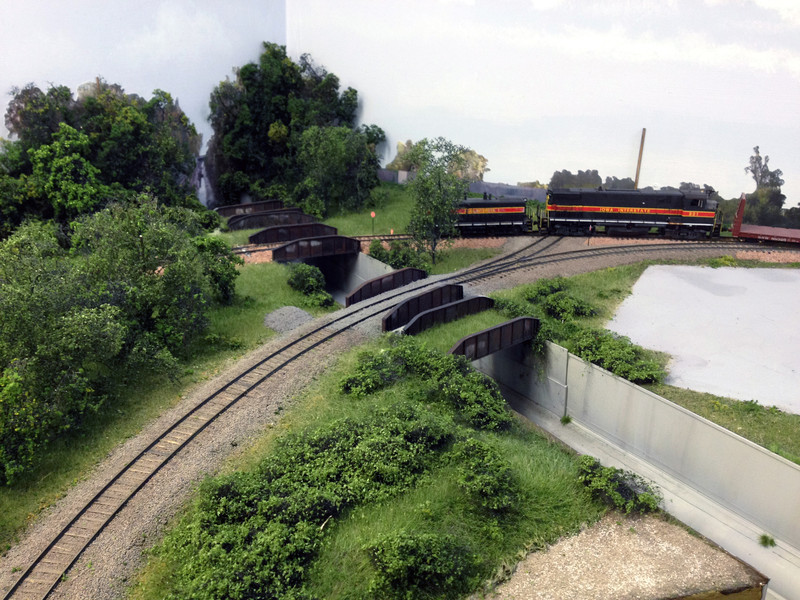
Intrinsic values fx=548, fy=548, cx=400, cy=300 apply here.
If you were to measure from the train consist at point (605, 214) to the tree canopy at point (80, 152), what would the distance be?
2429cm

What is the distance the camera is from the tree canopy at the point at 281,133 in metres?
51.9

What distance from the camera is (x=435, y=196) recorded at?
35.2 meters

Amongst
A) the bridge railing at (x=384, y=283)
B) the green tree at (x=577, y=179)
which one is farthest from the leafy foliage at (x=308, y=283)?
the green tree at (x=577, y=179)

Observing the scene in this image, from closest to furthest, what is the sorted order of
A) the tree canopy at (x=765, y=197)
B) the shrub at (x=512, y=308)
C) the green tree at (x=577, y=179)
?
the shrub at (x=512, y=308) < the tree canopy at (x=765, y=197) < the green tree at (x=577, y=179)

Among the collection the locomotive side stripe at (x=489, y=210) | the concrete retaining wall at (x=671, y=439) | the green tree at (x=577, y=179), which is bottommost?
the concrete retaining wall at (x=671, y=439)

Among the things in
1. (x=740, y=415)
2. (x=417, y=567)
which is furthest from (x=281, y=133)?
→ (x=417, y=567)

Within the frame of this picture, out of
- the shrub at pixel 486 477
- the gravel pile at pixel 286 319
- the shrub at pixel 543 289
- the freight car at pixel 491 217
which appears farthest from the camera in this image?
the freight car at pixel 491 217

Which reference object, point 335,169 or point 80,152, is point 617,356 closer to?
point 335,169

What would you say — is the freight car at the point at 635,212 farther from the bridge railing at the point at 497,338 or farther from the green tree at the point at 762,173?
the bridge railing at the point at 497,338

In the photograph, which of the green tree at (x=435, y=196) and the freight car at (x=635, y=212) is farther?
the freight car at (x=635, y=212)

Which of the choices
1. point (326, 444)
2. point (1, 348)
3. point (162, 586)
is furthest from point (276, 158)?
point (162, 586)

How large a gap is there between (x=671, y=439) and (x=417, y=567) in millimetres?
12394

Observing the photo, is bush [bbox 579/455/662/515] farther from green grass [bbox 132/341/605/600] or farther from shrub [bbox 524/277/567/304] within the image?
shrub [bbox 524/277/567/304]

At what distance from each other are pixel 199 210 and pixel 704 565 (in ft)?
140
